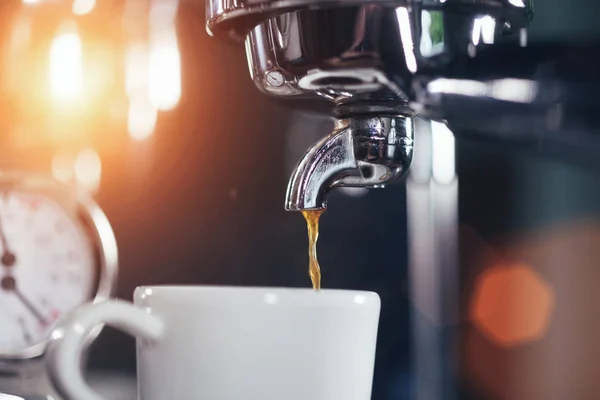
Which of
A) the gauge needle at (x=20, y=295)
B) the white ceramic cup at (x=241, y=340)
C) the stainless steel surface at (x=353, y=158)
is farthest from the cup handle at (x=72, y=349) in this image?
the gauge needle at (x=20, y=295)

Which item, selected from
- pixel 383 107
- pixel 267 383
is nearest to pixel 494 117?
pixel 383 107

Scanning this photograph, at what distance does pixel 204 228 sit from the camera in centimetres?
49

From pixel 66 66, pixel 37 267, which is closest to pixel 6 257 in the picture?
pixel 37 267

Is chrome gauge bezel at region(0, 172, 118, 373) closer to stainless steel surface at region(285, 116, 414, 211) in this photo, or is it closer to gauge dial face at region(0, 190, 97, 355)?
gauge dial face at region(0, 190, 97, 355)

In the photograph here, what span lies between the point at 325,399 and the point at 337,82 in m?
0.13

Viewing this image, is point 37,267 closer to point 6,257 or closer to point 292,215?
point 6,257

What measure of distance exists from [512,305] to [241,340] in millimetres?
171

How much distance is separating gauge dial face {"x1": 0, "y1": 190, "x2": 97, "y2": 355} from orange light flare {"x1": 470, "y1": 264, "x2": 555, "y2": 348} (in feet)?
0.80

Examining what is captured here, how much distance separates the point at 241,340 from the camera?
0.31 m

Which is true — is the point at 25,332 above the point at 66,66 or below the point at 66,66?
below

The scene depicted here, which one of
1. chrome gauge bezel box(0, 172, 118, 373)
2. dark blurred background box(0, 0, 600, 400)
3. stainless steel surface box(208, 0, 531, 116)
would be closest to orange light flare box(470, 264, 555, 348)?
dark blurred background box(0, 0, 600, 400)

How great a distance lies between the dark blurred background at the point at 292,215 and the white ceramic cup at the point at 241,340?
129 millimetres

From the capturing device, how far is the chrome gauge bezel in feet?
1.60

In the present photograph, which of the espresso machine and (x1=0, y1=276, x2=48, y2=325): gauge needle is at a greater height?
the espresso machine
